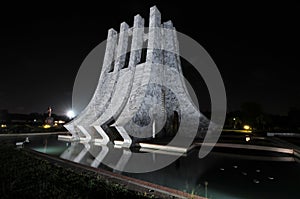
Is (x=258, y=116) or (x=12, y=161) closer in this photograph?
(x=12, y=161)

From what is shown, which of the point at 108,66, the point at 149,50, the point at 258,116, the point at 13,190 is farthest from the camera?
the point at 258,116

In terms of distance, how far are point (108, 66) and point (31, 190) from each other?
13.9 meters

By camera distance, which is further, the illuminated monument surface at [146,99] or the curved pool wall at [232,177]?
the illuminated monument surface at [146,99]

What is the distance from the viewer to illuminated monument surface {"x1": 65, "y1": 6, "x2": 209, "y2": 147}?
1131 cm

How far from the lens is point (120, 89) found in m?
13.7

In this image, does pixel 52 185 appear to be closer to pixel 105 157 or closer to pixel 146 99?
pixel 105 157

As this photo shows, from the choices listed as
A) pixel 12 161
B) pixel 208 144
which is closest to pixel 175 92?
pixel 208 144

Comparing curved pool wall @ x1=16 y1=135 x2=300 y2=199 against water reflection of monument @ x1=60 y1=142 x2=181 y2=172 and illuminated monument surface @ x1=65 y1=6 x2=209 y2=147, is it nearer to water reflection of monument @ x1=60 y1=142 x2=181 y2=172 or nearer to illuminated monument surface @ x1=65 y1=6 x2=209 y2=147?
water reflection of monument @ x1=60 y1=142 x2=181 y2=172

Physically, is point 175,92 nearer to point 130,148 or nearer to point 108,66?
point 130,148

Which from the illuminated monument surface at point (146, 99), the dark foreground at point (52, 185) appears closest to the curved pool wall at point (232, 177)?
the dark foreground at point (52, 185)

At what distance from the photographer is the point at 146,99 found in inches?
463

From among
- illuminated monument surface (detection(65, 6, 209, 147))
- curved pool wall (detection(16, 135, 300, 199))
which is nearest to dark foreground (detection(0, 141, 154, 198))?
curved pool wall (detection(16, 135, 300, 199))

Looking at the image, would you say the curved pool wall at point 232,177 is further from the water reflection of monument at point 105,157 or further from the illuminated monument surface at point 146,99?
the illuminated monument surface at point 146,99

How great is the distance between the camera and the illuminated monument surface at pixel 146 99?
11.3 metres
